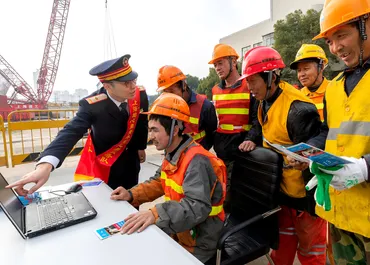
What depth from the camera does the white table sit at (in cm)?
89

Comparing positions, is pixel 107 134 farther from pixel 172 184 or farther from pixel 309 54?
pixel 309 54

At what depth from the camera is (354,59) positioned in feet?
3.55

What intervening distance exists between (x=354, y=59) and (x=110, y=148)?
167cm

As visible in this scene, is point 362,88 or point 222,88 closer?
point 362,88

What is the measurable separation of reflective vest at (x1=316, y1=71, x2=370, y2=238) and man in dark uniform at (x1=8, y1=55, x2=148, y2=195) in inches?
53.6

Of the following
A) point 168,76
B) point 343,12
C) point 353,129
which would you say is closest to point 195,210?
point 353,129

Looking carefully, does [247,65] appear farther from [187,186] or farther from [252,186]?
[187,186]

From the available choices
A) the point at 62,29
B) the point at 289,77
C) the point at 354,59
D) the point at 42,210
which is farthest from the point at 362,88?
the point at 62,29

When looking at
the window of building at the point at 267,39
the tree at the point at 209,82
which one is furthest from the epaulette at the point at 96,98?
the window of building at the point at 267,39

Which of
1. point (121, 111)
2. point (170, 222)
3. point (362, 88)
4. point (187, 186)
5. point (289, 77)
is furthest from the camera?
point (289, 77)

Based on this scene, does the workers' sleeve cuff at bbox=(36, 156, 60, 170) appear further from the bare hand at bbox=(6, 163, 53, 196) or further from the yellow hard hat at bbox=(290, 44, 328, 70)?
the yellow hard hat at bbox=(290, 44, 328, 70)

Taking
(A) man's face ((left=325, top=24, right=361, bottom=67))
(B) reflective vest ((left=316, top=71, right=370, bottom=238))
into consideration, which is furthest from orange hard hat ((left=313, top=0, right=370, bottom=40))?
(B) reflective vest ((left=316, top=71, right=370, bottom=238))

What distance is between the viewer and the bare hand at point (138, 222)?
3.55 ft

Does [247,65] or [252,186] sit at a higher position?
[247,65]
